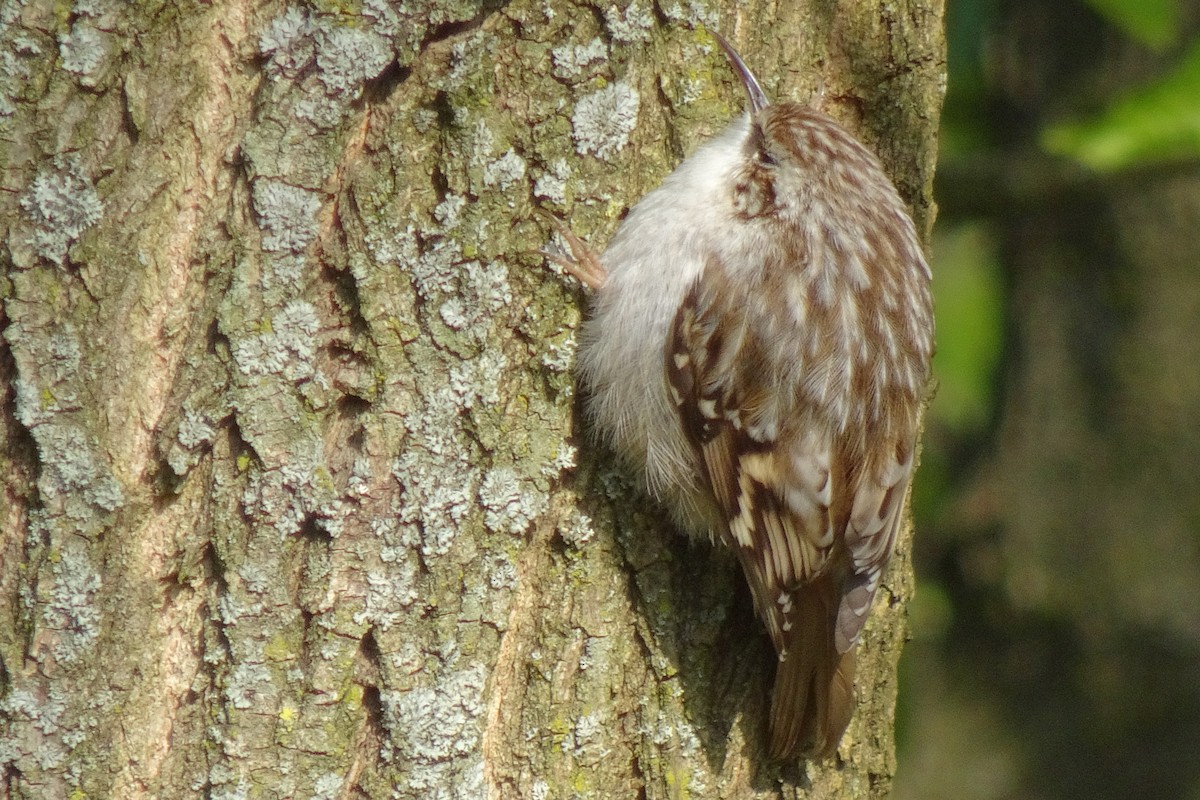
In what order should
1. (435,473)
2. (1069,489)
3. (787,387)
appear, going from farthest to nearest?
(1069,489), (787,387), (435,473)

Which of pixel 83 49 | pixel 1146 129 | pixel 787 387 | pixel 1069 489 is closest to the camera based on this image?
pixel 83 49

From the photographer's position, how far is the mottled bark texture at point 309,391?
6.12 feet

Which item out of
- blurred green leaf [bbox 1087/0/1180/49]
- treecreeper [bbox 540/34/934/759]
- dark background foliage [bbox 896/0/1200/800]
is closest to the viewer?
treecreeper [bbox 540/34/934/759]

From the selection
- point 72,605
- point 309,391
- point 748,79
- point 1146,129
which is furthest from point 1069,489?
point 72,605

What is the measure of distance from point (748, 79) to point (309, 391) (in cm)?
90

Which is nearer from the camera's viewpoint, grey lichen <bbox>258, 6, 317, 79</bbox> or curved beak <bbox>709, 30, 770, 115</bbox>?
grey lichen <bbox>258, 6, 317, 79</bbox>

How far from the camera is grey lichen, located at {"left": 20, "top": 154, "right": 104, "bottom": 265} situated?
184cm

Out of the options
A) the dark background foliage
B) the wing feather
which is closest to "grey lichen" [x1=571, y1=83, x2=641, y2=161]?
the wing feather

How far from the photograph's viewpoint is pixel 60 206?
72.8 inches

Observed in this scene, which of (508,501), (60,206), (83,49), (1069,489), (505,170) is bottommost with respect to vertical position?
(508,501)

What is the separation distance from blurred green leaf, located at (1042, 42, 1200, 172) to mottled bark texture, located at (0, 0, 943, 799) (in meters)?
1.56

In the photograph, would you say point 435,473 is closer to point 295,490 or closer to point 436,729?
point 295,490

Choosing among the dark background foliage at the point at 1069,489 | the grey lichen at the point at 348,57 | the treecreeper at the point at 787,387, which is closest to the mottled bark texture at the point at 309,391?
the grey lichen at the point at 348,57

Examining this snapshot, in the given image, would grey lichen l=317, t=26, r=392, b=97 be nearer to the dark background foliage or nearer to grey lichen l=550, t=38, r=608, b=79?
grey lichen l=550, t=38, r=608, b=79
